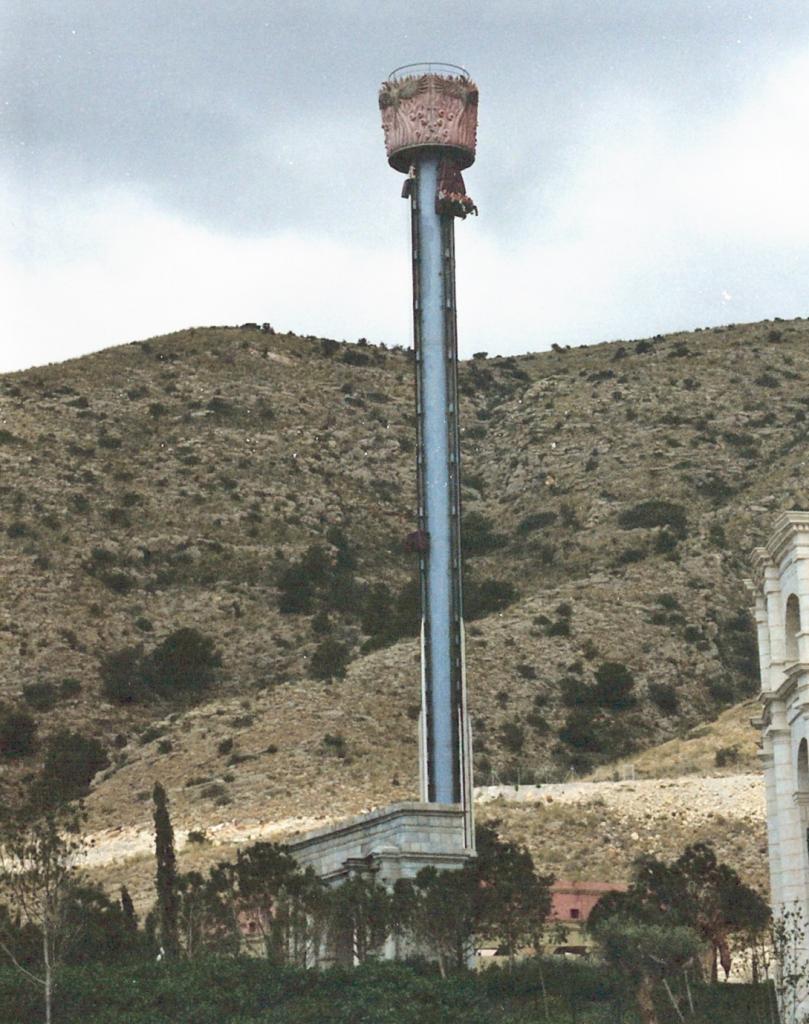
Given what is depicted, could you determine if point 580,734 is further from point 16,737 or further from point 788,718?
point 788,718

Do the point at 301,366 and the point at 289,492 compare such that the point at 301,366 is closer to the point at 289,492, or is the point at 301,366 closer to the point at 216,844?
the point at 289,492

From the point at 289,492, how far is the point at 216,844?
42.0 meters

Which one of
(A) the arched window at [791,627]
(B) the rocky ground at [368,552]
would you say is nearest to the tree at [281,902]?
(A) the arched window at [791,627]

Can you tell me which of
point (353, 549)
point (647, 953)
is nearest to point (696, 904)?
point (647, 953)

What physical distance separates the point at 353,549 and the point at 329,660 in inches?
635

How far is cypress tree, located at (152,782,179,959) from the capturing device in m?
46.7

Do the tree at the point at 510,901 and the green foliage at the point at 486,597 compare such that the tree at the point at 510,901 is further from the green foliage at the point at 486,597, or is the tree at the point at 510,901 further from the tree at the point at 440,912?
the green foliage at the point at 486,597

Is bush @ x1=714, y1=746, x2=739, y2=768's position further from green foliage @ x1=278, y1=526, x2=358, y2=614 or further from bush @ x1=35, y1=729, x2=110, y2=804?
green foliage @ x1=278, y1=526, x2=358, y2=614

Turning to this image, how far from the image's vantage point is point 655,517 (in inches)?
4055

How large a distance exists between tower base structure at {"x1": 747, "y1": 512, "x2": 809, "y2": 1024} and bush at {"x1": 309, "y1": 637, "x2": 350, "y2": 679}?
1849 inches

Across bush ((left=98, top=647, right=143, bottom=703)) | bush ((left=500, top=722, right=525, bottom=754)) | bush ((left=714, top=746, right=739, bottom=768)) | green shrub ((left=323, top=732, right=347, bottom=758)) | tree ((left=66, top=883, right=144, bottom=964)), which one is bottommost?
tree ((left=66, top=883, right=144, bottom=964))

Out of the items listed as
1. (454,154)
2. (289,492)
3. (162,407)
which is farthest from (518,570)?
(454,154)

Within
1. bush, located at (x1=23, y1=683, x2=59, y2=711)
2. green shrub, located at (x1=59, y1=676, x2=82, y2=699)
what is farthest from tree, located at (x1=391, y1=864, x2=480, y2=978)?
green shrub, located at (x1=59, y1=676, x2=82, y2=699)

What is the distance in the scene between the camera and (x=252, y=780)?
77125 millimetres
